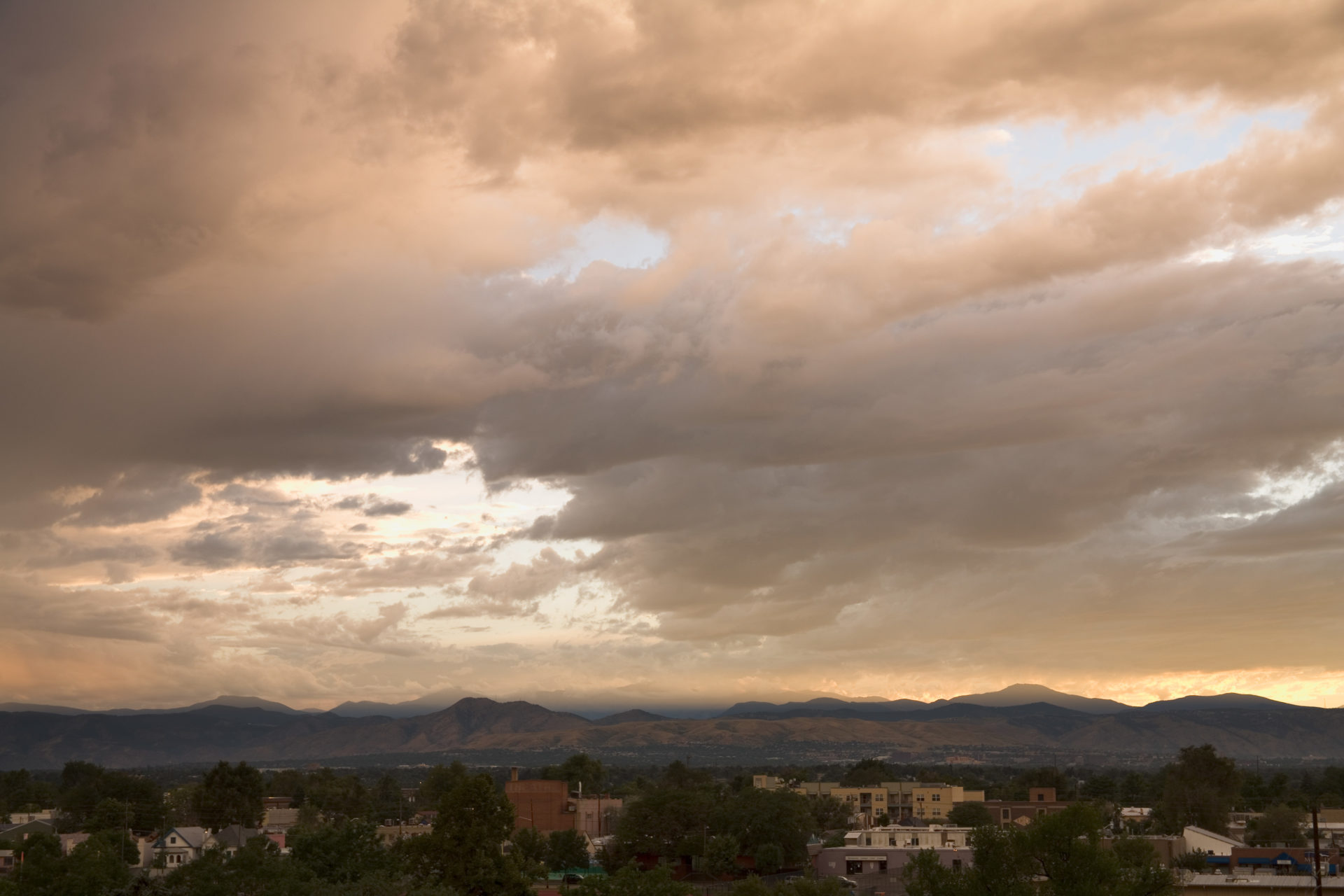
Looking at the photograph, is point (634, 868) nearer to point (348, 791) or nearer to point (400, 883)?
point (400, 883)

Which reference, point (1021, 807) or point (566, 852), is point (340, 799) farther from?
point (1021, 807)

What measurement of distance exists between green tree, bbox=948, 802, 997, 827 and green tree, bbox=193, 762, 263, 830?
85.3m

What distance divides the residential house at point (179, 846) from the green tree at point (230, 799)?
25127 mm

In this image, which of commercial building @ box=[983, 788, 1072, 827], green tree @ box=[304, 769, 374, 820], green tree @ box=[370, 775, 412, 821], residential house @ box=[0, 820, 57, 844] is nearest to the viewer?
residential house @ box=[0, 820, 57, 844]

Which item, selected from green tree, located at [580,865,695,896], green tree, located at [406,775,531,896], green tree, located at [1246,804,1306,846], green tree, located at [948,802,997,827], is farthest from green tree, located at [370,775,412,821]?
green tree, located at [580,865,695,896]

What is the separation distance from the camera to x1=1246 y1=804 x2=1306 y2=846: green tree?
431ft

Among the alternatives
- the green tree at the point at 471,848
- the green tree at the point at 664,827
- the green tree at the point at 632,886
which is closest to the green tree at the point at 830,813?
the green tree at the point at 664,827

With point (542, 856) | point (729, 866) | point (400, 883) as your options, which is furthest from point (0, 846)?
point (400, 883)

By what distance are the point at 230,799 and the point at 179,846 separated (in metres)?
32.9

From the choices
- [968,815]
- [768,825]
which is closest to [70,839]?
[768,825]

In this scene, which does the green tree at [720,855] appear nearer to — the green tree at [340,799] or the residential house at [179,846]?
the residential house at [179,846]

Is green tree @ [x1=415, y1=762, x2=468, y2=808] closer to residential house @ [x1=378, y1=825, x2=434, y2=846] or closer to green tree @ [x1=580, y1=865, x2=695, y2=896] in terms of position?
residential house @ [x1=378, y1=825, x2=434, y2=846]

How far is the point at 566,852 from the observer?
127m

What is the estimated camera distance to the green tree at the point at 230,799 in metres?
160
